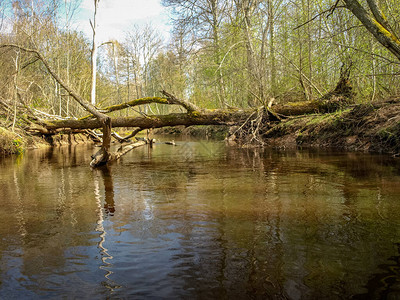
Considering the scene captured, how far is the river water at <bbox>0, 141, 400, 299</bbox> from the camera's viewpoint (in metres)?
1.94

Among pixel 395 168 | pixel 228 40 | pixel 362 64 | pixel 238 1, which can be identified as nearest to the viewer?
pixel 395 168

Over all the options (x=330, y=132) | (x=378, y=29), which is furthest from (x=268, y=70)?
(x=378, y=29)

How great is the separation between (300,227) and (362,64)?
10344 mm

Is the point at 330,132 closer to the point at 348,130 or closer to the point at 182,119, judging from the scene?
the point at 348,130

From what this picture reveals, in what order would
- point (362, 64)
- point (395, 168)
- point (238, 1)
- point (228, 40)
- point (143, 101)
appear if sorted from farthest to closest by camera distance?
point (228, 40)
point (238, 1)
point (143, 101)
point (362, 64)
point (395, 168)

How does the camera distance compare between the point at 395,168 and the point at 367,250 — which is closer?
the point at 367,250

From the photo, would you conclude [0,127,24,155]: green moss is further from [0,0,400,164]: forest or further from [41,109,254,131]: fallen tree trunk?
[41,109,254,131]: fallen tree trunk

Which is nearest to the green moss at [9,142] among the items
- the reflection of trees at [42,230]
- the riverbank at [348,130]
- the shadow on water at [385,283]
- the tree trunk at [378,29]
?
the reflection of trees at [42,230]

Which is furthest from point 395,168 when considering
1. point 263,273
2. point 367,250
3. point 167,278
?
point 167,278

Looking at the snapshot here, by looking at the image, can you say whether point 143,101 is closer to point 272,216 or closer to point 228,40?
point 228,40

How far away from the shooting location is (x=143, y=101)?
11.9 metres

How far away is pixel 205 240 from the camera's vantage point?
8.93 feet

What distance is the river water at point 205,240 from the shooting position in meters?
1.94

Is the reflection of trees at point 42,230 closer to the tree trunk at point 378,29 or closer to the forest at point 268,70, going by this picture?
the forest at point 268,70
